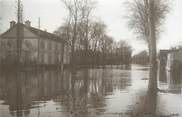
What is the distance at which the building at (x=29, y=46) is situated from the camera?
64.3ft

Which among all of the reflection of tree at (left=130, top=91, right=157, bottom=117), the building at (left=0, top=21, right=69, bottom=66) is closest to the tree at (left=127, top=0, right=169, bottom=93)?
the reflection of tree at (left=130, top=91, right=157, bottom=117)

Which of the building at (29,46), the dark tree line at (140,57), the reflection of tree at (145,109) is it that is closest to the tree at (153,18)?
the reflection of tree at (145,109)

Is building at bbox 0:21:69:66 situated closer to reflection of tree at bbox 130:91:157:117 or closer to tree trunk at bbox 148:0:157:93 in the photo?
tree trunk at bbox 148:0:157:93

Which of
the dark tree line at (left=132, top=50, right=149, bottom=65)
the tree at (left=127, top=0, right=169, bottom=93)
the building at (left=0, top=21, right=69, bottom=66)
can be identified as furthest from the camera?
the dark tree line at (left=132, top=50, right=149, bottom=65)

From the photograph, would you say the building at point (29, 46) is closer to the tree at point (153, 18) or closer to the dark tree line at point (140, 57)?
the tree at point (153, 18)

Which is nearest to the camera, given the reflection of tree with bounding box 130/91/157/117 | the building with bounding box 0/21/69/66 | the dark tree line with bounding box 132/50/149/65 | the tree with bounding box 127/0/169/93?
the reflection of tree with bounding box 130/91/157/117

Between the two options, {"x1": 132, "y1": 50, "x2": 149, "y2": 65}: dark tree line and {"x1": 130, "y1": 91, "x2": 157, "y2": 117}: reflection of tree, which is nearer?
{"x1": 130, "y1": 91, "x2": 157, "y2": 117}: reflection of tree

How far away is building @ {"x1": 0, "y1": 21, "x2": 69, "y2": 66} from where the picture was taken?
19.6m

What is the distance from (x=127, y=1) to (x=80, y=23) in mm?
15076

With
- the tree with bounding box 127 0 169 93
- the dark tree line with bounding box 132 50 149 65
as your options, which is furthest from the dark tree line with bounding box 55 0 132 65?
the tree with bounding box 127 0 169 93

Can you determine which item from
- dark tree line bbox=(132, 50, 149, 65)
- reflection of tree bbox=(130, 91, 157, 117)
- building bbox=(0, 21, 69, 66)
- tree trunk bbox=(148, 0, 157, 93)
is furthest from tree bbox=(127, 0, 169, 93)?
dark tree line bbox=(132, 50, 149, 65)

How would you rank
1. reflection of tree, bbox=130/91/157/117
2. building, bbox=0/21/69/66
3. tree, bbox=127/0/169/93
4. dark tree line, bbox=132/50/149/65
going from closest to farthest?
1. reflection of tree, bbox=130/91/157/117
2. tree, bbox=127/0/169/93
3. building, bbox=0/21/69/66
4. dark tree line, bbox=132/50/149/65

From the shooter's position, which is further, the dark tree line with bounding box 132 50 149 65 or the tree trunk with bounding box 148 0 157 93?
the dark tree line with bounding box 132 50 149 65

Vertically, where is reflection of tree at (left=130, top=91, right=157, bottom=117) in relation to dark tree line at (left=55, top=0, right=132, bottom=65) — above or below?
below
